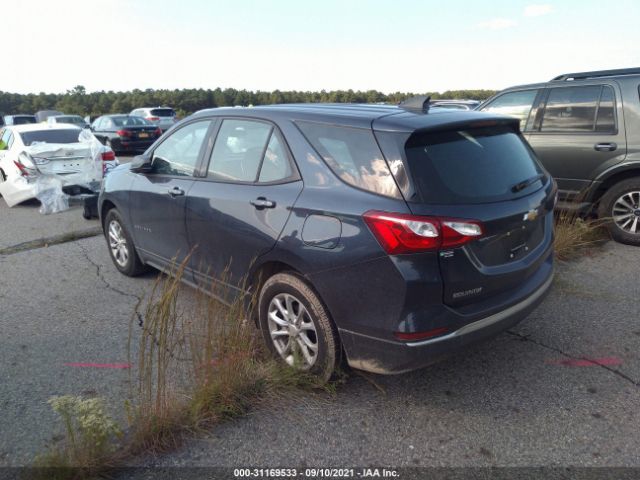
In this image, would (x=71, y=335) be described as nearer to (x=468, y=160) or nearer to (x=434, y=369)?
(x=434, y=369)

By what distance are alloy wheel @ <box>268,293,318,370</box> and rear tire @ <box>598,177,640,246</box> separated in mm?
4482

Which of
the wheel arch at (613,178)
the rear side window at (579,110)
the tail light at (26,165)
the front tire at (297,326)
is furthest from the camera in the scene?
the tail light at (26,165)

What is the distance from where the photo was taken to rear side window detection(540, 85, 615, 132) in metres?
6.00

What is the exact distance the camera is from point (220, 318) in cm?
333

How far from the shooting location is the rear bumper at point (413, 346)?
2662mm

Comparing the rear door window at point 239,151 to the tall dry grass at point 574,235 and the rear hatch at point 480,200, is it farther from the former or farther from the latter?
the tall dry grass at point 574,235

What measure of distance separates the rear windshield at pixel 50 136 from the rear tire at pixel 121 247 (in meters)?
5.23

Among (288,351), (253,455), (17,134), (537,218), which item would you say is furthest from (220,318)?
(17,134)

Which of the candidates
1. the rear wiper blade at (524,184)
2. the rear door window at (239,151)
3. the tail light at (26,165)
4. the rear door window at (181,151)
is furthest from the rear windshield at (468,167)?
the tail light at (26,165)

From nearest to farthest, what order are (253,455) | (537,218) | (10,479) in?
(10,479)
(253,455)
(537,218)

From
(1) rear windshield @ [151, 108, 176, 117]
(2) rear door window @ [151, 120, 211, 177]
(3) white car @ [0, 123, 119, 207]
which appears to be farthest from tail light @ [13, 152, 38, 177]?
(1) rear windshield @ [151, 108, 176, 117]

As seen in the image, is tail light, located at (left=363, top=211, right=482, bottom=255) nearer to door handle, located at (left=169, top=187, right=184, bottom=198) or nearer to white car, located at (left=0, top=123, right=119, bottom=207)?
door handle, located at (left=169, top=187, right=184, bottom=198)

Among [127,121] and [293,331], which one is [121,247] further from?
[127,121]

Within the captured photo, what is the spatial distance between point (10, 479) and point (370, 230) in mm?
2191
